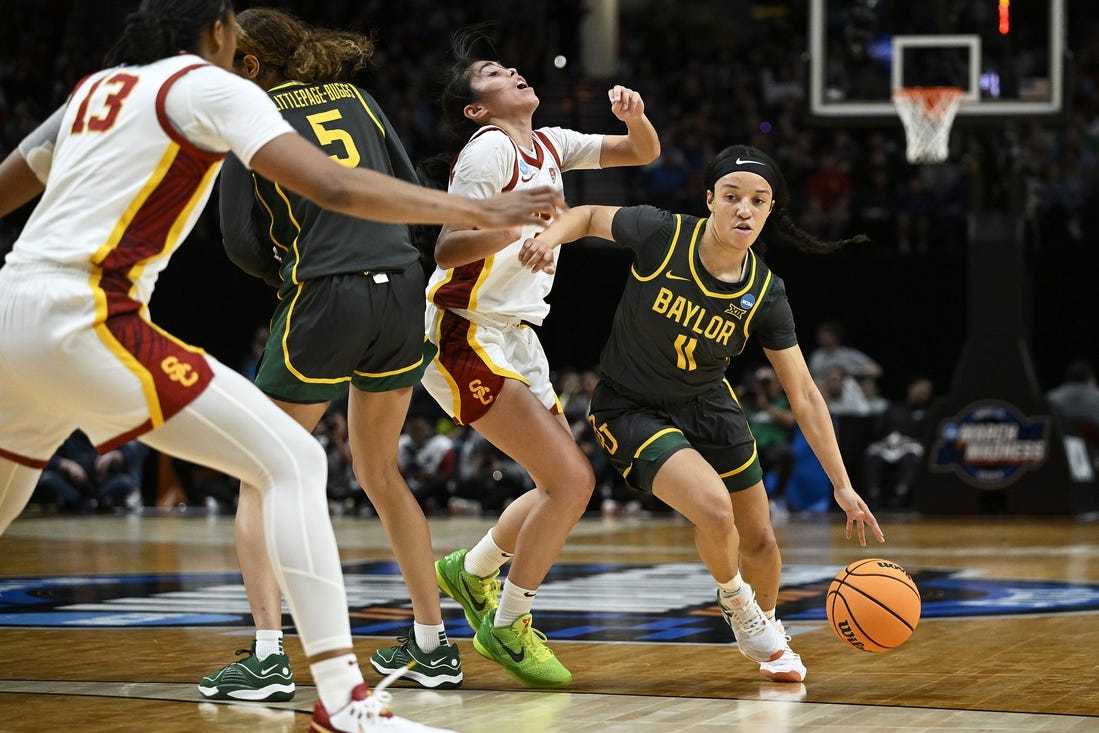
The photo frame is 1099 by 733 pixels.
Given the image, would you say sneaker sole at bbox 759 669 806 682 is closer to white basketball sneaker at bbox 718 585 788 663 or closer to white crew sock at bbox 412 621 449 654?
white basketball sneaker at bbox 718 585 788 663

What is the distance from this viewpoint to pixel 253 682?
186 inches

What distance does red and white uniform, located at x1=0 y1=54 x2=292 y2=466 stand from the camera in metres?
3.60

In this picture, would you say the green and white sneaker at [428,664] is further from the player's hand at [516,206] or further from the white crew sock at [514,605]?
the player's hand at [516,206]

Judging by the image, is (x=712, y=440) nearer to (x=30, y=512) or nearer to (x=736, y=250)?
(x=736, y=250)

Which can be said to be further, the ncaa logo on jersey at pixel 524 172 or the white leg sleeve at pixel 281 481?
the ncaa logo on jersey at pixel 524 172

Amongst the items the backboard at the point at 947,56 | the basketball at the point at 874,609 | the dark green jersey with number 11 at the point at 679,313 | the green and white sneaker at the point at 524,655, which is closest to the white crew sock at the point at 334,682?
the green and white sneaker at the point at 524,655

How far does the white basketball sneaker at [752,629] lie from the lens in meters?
5.21

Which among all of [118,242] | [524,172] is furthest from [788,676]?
[118,242]

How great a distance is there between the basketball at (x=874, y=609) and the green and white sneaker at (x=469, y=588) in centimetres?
122

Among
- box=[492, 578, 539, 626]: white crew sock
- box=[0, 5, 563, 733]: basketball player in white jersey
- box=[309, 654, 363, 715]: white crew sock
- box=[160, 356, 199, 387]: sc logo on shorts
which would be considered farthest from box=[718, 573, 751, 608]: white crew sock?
box=[160, 356, 199, 387]: sc logo on shorts

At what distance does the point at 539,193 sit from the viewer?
3633 mm

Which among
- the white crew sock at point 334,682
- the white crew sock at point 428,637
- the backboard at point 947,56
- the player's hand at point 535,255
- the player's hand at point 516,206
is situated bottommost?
the white crew sock at point 428,637

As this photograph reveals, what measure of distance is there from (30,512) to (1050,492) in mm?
9891

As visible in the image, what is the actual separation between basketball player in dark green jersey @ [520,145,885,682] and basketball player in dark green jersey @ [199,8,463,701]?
68cm
